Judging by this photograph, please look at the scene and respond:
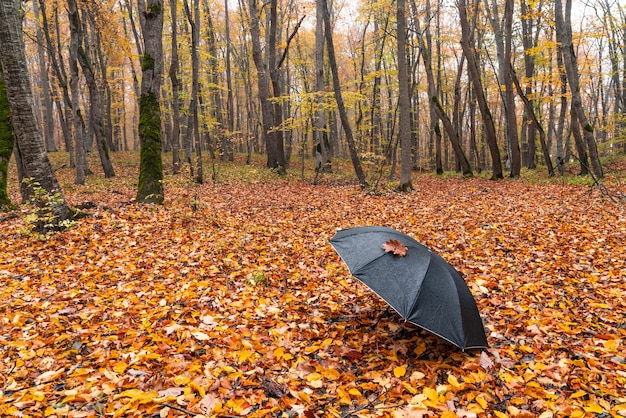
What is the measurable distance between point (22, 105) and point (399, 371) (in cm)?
720

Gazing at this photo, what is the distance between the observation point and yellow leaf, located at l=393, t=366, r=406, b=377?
3.30 metres

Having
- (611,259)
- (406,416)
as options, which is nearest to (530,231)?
(611,259)

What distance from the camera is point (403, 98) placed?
1092 centimetres

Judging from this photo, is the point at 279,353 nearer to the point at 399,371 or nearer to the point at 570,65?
the point at 399,371

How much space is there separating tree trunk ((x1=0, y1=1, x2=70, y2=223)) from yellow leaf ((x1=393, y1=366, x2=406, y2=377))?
616cm

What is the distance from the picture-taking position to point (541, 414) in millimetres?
2768

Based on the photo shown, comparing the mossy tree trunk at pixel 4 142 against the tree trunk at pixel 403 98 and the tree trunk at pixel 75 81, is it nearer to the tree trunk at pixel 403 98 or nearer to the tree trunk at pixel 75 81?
the tree trunk at pixel 75 81

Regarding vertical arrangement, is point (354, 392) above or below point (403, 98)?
below

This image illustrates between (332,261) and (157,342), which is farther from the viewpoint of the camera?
(332,261)

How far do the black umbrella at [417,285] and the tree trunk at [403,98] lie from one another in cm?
814

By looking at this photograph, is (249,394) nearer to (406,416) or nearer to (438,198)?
(406,416)

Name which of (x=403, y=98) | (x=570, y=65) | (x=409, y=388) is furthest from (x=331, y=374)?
(x=570, y=65)

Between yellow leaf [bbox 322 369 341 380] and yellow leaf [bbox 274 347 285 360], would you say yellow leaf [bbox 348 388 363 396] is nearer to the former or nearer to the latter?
yellow leaf [bbox 322 369 341 380]

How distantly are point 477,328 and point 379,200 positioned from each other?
7336mm
